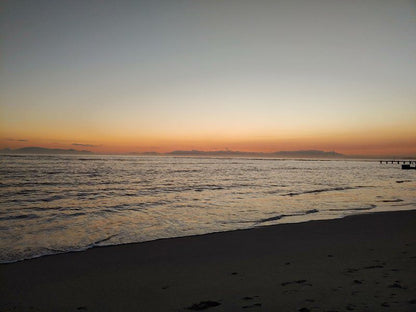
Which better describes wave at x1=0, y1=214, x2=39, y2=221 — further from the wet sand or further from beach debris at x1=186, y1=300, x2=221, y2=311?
beach debris at x1=186, y1=300, x2=221, y2=311

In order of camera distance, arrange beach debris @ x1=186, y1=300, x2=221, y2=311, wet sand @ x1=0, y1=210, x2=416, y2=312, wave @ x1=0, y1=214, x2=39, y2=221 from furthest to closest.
Result: wave @ x1=0, y1=214, x2=39, y2=221 → wet sand @ x1=0, y1=210, x2=416, y2=312 → beach debris @ x1=186, y1=300, x2=221, y2=311

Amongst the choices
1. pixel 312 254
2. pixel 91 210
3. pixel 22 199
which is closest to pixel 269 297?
pixel 312 254

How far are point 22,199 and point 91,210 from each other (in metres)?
6.35

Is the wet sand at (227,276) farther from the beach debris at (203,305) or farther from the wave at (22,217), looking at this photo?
the wave at (22,217)

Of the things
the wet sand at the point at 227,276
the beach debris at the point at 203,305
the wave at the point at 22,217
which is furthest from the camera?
the wave at the point at 22,217

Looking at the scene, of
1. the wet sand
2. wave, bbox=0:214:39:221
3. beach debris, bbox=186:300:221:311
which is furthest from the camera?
wave, bbox=0:214:39:221

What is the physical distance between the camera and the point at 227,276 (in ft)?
19.7

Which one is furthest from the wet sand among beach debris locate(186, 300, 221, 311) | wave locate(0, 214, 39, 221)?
wave locate(0, 214, 39, 221)

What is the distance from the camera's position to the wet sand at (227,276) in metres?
4.61

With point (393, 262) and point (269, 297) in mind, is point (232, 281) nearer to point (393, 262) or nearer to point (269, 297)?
point (269, 297)

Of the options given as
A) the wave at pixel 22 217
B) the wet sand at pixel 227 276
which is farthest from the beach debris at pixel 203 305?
the wave at pixel 22 217

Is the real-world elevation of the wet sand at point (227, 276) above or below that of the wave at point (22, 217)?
above

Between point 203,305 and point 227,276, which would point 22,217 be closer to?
point 227,276

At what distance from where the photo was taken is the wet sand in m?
4.61
